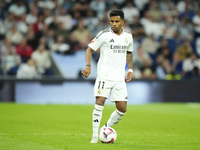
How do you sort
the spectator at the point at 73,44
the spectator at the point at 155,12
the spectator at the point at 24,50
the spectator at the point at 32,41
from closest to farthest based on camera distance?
the spectator at the point at 24,50 → the spectator at the point at 32,41 → the spectator at the point at 73,44 → the spectator at the point at 155,12

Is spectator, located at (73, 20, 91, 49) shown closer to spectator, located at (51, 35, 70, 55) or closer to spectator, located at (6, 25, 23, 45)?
spectator, located at (51, 35, 70, 55)

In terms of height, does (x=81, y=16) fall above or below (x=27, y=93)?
above

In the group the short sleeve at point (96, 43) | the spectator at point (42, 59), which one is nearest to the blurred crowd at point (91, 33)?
the spectator at point (42, 59)

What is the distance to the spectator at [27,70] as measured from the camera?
52.3 feet

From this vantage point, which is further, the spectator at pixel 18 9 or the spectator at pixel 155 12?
the spectator at pixel 155 12

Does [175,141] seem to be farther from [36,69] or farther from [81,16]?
[81,16]

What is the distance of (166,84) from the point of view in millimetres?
17141

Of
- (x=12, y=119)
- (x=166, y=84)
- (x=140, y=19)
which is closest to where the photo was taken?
(x=12, y=119)

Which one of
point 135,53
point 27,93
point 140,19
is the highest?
point 140,19

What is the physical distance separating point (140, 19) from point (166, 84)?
5.06 metres

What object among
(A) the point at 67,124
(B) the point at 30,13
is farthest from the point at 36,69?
(A) the point at 67,124

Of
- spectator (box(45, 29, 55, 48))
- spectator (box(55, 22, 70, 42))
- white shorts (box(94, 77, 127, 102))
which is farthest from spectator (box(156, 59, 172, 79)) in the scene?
white shorts (box(94, 77, 127, 102))

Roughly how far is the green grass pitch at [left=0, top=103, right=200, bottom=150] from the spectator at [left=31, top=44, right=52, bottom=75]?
4.14m

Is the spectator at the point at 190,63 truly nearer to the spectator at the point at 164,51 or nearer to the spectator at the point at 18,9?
the spectator at the point at 164,51
